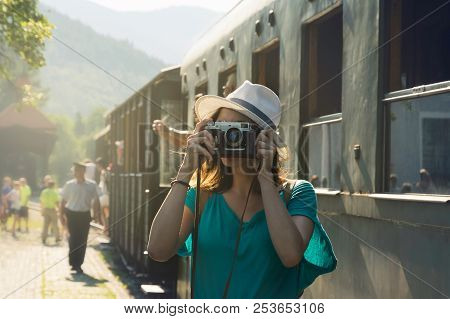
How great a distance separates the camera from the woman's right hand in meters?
2.88

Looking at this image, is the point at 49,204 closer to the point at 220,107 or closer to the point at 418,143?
the point at 418,143

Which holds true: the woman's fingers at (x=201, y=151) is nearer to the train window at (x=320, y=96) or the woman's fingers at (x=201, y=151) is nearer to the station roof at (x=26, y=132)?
the train window at (x=320, y=96)

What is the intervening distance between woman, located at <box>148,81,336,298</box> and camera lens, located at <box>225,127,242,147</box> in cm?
6

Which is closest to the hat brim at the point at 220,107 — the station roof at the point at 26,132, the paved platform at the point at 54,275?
the paved platform at the point at 54,275

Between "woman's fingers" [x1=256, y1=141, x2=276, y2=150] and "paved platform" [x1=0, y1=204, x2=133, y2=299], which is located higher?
"woman's fingers" [x1=256, y1=141, x2=276, y2=150]

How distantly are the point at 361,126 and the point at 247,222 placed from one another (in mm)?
2197

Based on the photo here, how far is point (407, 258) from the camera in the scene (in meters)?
4.16

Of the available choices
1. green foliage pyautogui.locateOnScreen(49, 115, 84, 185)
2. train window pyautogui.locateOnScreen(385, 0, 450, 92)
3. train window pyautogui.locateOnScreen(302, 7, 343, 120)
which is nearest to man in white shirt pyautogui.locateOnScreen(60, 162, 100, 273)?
train window pyautogui.locateOnScreen(302, 7, 343, 120)

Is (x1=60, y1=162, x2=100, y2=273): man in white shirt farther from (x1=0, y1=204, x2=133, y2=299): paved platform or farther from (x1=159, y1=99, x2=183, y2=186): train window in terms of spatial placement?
(x1=159, y1=99, x2=183, y2=186): train window

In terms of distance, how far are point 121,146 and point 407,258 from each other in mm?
12199
